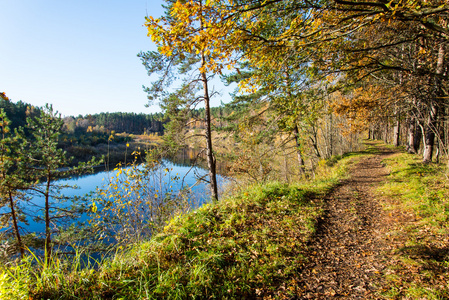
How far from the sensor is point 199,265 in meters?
2.73

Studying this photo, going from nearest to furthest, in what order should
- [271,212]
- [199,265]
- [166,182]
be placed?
[199,265] < [271,212] < [166,182]

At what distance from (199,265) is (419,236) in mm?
3856

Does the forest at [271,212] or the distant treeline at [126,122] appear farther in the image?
the distant treeline at [126,122]

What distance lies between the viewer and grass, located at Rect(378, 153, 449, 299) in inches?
93.4

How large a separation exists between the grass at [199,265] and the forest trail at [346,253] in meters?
0.20

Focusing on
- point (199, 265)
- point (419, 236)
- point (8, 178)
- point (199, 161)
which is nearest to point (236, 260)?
point (199, 265)

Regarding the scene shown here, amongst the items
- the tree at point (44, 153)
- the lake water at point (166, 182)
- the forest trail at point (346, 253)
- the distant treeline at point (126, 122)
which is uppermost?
the distant treeline at point (126, 122)

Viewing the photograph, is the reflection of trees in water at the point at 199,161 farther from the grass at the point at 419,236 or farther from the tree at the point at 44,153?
the grass at the point at 419,236

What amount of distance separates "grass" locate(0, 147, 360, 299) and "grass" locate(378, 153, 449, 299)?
4.09 feet

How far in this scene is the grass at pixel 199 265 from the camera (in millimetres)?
2186

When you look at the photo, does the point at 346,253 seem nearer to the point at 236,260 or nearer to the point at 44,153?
the point at 236,260

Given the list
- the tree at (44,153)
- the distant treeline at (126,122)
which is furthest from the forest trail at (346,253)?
the distant treeline at (126,122)

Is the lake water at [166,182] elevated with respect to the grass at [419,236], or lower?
lower

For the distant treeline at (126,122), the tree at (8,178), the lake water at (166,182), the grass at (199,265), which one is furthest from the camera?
the distant treeline at (126,122)
